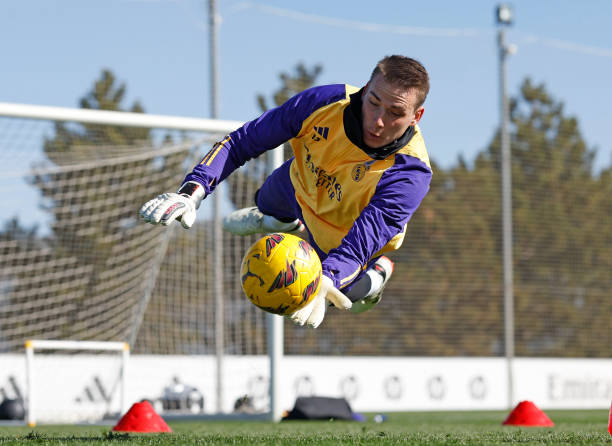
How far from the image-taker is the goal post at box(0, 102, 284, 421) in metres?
10.6

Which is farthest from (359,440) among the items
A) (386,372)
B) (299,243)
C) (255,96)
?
(255,96)

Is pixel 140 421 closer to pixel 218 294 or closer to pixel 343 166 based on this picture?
pixel 343 166

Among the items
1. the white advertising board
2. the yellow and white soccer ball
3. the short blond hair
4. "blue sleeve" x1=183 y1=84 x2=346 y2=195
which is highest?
the short blond hair

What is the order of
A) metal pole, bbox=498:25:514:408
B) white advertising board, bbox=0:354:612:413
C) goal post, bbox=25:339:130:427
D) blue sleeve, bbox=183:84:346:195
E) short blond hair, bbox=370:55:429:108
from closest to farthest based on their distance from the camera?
short blond hair, bbox=370:55:429:108
blue sleeve, bbox=183:84:346:195
goal post, bbox=25:339:130:427
white advertising board, bbox=0:354:612:413
metal pole, bbox=498:25:514:408

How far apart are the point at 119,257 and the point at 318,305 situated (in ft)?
23.3

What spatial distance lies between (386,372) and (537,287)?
8.58 metres

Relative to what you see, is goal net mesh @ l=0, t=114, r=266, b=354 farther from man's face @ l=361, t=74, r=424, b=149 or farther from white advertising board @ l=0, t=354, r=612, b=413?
man's face @ l=361, t=74, r=424, b=149

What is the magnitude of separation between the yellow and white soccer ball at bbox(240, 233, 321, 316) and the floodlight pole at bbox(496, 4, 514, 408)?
11.0 metres

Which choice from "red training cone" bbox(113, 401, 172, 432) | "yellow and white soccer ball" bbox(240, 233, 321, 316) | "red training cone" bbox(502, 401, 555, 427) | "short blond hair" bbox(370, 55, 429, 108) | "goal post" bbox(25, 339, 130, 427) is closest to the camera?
"yellow and white soccer ball" bbox(240, 233, 321, 316)

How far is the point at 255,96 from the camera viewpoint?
89.9 feet

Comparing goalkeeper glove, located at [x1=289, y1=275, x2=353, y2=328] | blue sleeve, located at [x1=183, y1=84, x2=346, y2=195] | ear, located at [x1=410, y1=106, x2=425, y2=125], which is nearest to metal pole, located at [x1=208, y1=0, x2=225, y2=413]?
blue sleeve, located at [x1=183, y1=84, x2=346, y2=195]

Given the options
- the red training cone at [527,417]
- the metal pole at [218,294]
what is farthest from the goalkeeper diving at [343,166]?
the metal pole at [218,294]

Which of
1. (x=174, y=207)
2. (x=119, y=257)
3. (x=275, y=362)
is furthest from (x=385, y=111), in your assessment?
(x=119, y=257)

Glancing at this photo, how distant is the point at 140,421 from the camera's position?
6270 mm
